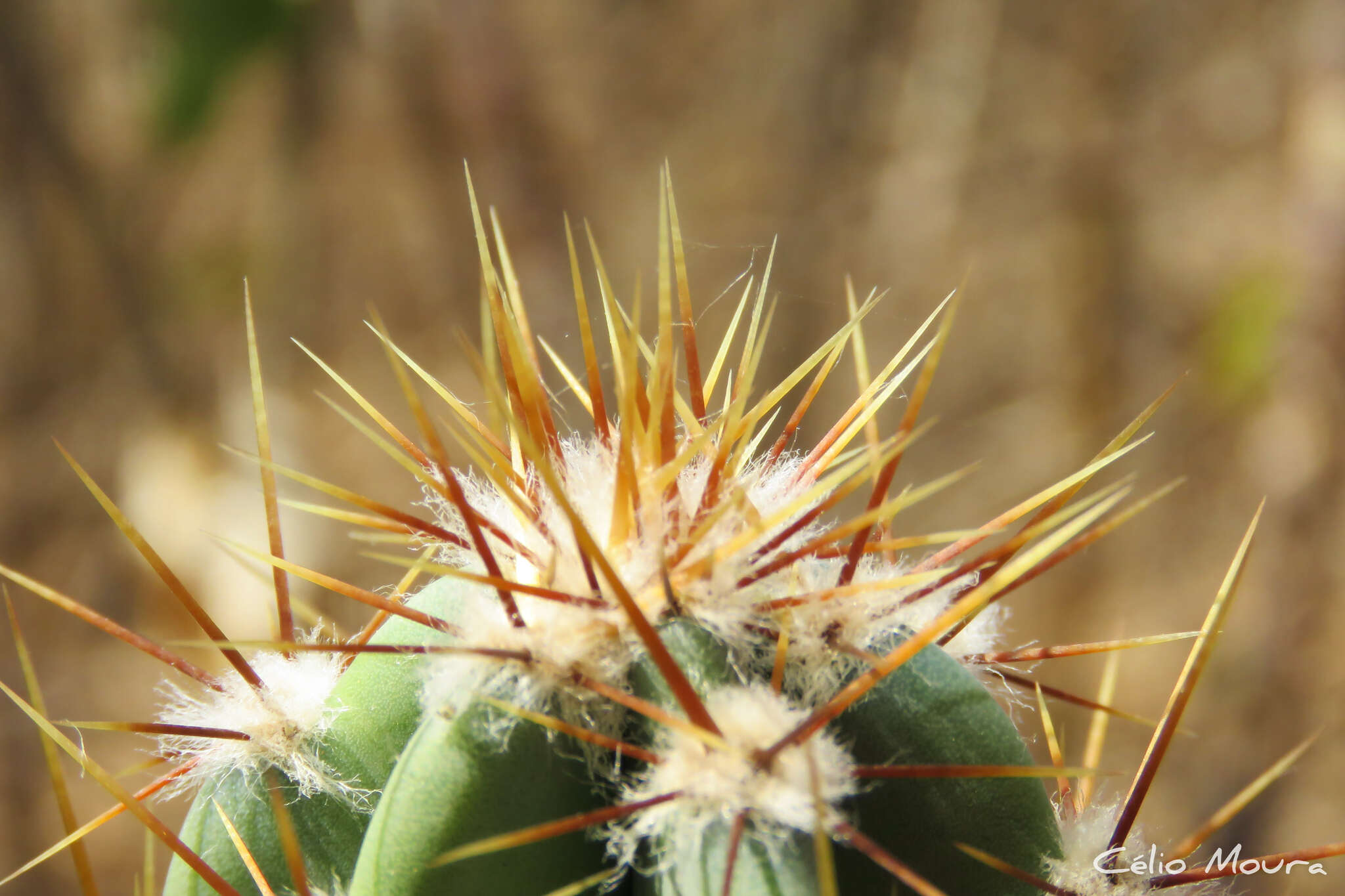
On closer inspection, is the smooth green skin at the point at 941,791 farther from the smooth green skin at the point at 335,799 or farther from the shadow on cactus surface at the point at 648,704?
the smooth green skin at the point at 335,799

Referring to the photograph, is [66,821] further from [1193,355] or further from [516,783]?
[1193,355]

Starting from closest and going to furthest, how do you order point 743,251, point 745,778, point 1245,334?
1. point 745,778
2. point 1245,334
3. point 743,251

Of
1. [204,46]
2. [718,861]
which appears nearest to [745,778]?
[718,861]

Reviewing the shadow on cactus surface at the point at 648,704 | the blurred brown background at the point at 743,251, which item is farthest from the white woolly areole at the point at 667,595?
the blurred brown background at the point at 743,251

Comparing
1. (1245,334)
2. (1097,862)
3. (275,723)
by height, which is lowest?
(1245,334)

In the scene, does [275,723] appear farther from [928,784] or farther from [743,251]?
[743,251]

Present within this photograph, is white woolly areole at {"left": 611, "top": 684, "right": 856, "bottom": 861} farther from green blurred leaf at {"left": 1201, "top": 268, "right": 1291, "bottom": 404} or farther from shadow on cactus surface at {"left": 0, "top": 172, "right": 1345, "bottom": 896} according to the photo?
green blurred leaf at {"left": 1201, "top": 268, "right": 1291, "bottom": 404}

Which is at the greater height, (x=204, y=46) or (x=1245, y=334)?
(x=204, y=46)
